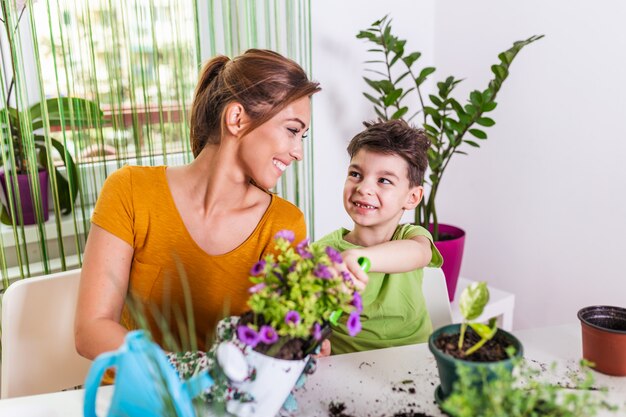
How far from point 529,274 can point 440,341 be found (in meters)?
1.88

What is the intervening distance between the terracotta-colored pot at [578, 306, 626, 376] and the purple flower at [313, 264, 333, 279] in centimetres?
58

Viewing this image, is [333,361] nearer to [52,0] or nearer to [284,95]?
[284,95]

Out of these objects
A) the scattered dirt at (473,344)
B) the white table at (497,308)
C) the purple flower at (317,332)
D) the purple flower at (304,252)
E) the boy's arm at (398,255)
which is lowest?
the white table at (497,308)

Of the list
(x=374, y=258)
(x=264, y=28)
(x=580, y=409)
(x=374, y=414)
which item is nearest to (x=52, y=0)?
(x=264, y=28)

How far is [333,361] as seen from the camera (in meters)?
1.17

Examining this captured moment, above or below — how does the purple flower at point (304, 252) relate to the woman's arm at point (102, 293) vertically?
above

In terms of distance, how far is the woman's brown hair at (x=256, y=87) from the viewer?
1.31m

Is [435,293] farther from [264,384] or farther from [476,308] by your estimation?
[264,384]

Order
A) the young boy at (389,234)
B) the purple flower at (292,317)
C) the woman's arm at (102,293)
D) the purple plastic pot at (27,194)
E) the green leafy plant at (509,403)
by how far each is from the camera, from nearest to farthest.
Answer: the green leafy plant at (509,403), the purple flower at (292,317), the woman's arm at (102,293), the young boy at (389,234), the purple plastic pot at (27,194)

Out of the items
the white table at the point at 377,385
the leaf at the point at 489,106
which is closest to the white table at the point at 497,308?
the leaf at the point at 489,106

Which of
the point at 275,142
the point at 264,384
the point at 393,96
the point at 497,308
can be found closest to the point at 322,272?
the point at 264,384

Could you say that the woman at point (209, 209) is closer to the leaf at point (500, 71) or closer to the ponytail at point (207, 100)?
the ponytail at point (207, 100)

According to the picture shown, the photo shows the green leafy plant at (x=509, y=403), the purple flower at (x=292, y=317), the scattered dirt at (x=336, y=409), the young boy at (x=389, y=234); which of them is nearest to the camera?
the green leafy plant at (x=509, y=403)

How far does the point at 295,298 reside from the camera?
2.68 feet
